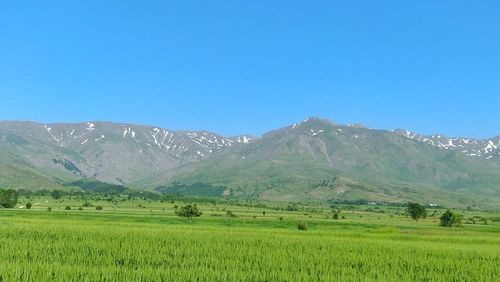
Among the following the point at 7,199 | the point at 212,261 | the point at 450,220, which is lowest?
the point at 212,261

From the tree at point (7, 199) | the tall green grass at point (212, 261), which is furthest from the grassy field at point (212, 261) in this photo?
the tree at point (7, 199)

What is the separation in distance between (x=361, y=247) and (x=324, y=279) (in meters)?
27.0

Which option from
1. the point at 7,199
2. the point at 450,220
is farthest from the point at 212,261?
the point at 7,199

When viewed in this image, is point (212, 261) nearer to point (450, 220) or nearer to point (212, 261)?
point (212, 261)

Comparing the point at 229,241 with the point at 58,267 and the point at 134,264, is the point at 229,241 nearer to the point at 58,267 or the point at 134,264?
the point at 134,264

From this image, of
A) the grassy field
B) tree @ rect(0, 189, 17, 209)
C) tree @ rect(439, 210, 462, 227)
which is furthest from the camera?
tree @ rect(0, 189, 17, 209)

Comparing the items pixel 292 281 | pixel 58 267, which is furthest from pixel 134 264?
pixel 292 281

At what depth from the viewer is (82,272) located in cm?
3123

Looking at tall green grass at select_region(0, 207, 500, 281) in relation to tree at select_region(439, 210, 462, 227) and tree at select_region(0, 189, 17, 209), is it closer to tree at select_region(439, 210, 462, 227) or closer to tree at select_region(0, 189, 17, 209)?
tree at select_region(439, 210, 462, 227)

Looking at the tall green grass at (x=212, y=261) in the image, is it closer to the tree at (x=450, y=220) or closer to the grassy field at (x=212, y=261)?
the grassy field at (x=212, y=261)

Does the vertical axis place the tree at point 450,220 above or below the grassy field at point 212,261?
above

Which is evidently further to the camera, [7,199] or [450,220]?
[7,199]

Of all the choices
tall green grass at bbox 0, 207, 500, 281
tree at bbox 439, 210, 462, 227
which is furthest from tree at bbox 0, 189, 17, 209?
tree at bbox 439, 210, 462, 227

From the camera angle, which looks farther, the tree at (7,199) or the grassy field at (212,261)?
the tree at (7,199)
